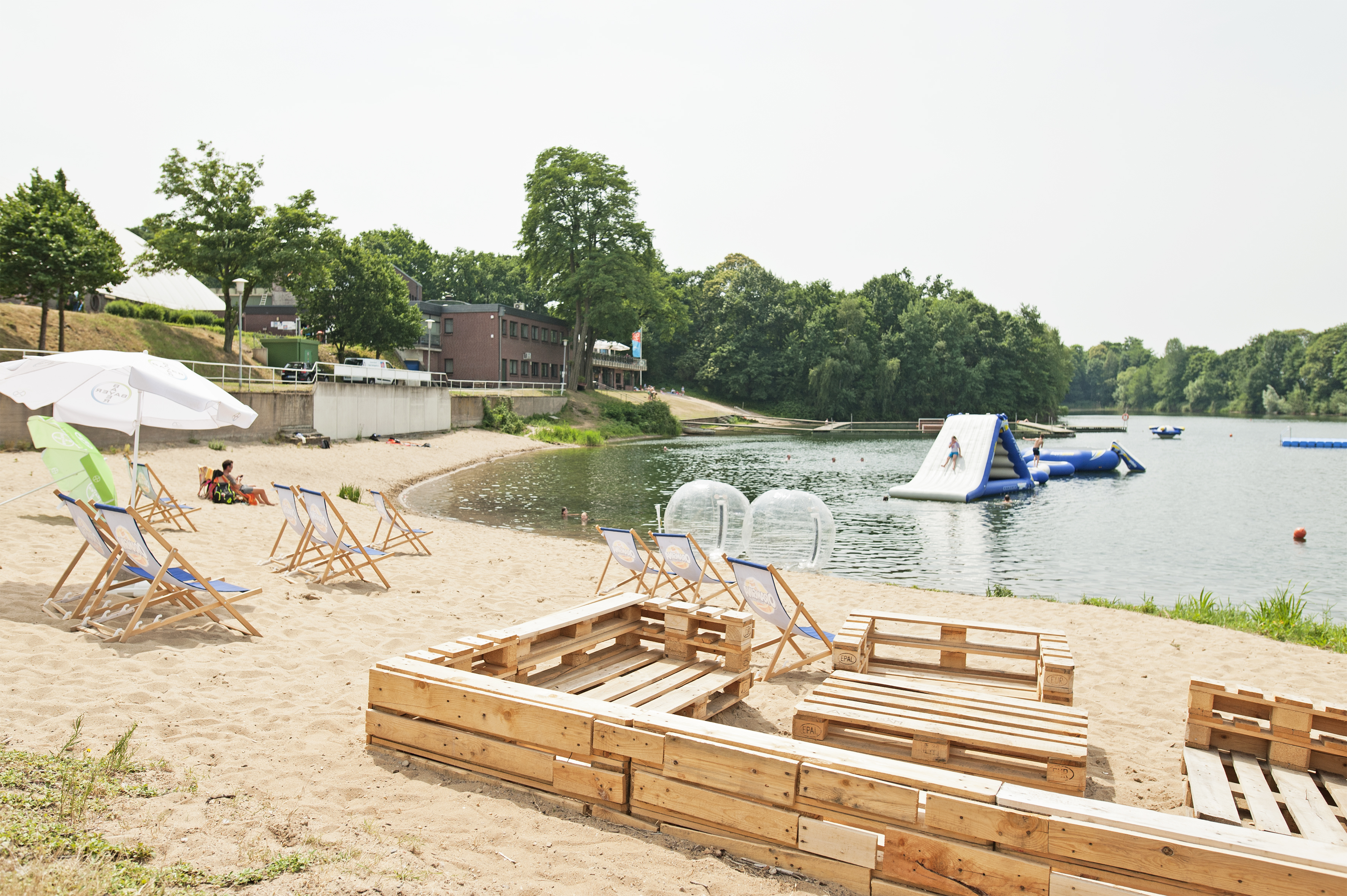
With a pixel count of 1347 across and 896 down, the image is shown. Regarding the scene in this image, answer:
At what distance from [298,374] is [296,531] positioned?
80.3 ft

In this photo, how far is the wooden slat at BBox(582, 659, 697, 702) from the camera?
199 inches

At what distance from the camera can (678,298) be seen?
72250 millimetres

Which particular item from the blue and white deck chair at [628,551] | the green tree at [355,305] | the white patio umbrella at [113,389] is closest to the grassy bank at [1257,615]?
the blue and white deck chair at [628,551]

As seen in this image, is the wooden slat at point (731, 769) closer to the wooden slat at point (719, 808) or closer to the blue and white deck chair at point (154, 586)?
the wooden slat at point (719, 808)

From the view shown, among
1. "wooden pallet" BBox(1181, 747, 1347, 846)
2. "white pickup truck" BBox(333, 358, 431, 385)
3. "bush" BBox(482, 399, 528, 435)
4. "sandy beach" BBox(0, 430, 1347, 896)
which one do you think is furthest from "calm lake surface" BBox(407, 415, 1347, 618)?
"wooden pallet" BBox(1181, 747, 1347, 846)

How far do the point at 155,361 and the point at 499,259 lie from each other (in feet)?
264

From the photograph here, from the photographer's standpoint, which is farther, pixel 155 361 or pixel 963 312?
pixel 963 312

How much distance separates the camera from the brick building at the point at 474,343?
2299 inches

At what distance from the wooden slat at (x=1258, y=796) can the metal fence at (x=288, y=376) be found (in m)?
24.9

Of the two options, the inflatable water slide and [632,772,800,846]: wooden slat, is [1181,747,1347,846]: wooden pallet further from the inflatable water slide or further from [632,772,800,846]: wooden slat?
the inflatable water slide

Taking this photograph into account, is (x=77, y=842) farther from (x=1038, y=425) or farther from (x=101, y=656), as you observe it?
(x=1038, y=425)

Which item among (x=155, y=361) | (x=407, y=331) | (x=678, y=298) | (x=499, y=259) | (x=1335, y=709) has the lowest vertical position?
(x=1335, y=709)

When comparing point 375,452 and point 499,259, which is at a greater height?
point 499,259

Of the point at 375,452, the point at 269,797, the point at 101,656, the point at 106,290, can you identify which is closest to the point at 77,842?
the point at 269,797
